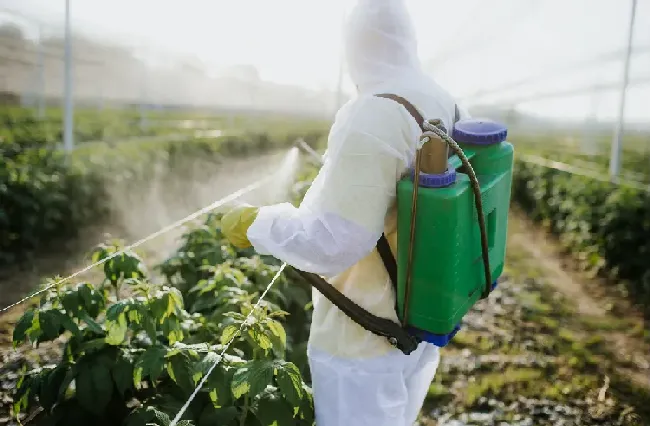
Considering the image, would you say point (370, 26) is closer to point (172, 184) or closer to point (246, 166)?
point (172, 184)

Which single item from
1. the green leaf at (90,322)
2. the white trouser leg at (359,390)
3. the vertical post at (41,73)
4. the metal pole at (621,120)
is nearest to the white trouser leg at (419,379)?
the white trouser leg at (359,390)

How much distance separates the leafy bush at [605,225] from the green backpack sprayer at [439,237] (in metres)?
3.83

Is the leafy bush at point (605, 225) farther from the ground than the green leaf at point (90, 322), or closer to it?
closer to it

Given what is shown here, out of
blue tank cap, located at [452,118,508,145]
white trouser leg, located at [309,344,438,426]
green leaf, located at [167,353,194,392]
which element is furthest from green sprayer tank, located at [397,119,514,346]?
green leaf, located at [167,353,194,392]

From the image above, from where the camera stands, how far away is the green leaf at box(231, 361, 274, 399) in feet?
5.26

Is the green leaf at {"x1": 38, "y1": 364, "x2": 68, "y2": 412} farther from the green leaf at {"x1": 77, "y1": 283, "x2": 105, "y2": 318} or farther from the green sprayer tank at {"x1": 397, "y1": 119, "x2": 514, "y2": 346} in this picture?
the green sprayer tank at {"x1": 397, "y1": 119, "x2": 514, "y2": 346}

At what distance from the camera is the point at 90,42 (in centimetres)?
1102

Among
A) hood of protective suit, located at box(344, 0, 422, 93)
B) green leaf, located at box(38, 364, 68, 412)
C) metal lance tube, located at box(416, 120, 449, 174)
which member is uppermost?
hood of protective suit, located at box(344, 0, 422, 93)

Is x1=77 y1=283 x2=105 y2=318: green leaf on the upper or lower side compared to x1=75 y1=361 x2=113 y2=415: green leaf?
upper

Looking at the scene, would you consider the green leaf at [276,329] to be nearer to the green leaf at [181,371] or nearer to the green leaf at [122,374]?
the green leaf at [181,371]

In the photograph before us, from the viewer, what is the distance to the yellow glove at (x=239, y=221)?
5.48ft

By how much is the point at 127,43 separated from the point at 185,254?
32.6 ft

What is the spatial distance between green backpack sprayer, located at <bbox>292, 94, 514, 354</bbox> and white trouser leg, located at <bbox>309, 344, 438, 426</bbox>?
0.35 feet

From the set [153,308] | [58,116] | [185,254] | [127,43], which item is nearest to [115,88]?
[127,43]
